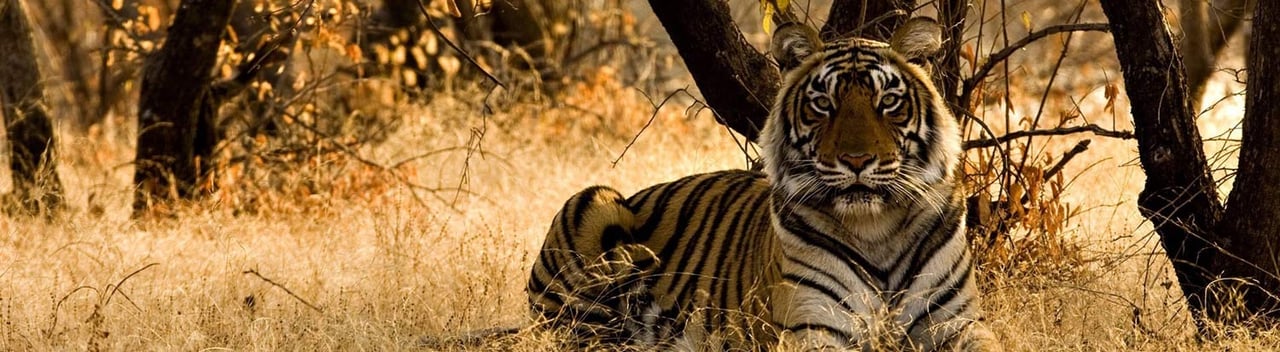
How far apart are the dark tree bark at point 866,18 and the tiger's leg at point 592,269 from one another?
1000 millimetres

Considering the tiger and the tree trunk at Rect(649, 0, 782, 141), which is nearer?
the tiger

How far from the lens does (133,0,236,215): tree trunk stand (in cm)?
774

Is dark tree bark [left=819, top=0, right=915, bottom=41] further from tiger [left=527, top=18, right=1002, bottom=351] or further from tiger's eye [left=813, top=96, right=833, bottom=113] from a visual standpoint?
tiger's eye [left=813, top=96, right=833, bottom=113]

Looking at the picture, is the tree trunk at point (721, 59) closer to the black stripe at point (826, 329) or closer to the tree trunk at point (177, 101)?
the black stripe at point (826, 329)

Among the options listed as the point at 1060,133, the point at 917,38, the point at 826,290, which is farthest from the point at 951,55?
the point at 826,290

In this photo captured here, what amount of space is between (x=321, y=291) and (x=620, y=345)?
1.56 metres

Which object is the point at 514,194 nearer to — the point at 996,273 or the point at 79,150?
the point at 79,150

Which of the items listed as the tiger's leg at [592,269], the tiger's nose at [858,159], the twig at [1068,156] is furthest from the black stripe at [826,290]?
the twig at [1068,156]

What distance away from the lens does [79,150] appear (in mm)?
9820

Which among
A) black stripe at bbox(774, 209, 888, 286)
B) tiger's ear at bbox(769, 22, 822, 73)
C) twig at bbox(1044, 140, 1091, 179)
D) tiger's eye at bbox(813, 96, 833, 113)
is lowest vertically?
black stripe at bbox(774, 209, 888, 286)

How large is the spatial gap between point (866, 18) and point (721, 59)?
0.59 m

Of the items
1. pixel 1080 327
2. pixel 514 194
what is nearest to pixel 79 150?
pixel 514 194

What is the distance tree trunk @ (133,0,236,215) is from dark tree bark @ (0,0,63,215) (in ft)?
1.40

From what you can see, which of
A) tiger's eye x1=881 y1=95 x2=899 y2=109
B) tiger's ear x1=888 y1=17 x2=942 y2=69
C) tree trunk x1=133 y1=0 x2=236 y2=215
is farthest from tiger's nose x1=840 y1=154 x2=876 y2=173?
tree trunk x1=133 y1=0 x2=236 y2=215
